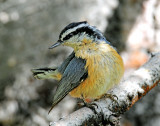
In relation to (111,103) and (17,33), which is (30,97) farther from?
(111,103)

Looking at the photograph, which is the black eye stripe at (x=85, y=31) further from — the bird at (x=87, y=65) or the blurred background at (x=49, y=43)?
the blurred background at (x=49, y=43)

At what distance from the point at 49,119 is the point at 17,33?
1.87 metres

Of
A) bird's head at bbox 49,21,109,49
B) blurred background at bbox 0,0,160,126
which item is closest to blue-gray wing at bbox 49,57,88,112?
bird's head at bbox 49,21,109,49

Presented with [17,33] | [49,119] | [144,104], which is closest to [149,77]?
[144,104]

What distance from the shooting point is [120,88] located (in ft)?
11.2

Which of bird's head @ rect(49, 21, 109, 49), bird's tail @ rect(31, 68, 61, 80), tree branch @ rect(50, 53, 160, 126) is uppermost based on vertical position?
bird's head @ rect(49, 21, 109, 49)

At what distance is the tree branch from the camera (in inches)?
111

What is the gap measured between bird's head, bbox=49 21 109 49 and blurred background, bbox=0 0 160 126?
6.11 feet

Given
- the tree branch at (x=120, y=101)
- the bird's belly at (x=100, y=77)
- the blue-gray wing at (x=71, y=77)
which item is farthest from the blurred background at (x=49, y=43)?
the blue-gray wing at (x=71, y=77)

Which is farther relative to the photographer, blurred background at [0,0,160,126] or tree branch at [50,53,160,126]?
blurred background at [0,0,160,126]

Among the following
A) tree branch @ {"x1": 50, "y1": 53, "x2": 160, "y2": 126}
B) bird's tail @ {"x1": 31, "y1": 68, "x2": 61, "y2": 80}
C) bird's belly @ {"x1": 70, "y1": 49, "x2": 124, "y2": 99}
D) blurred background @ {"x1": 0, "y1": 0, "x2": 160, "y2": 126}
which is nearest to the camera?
tree branch @ {"x1": 50, "y1": 53, "x2": 160, "y2": 126}

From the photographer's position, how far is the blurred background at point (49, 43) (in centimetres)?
518

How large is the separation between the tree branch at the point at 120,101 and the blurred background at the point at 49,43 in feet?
4.75

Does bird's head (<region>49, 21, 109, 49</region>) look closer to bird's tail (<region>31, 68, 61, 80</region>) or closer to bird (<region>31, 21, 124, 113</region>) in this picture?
bird (<region>31, 21, 124, 113</region>)
